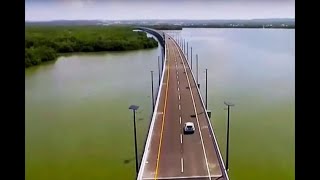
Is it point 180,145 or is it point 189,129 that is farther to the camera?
point 189,129

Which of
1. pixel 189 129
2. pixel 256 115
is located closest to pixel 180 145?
pixel 189 129

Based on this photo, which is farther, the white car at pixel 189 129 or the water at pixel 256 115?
the white car at pixel 189 129

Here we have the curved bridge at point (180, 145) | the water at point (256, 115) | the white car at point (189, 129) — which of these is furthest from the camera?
the white car at point (189, 129)

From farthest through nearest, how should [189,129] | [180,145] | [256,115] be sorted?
[256,115], [189,129], [180,145]

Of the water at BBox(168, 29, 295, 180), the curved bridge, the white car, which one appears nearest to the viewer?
the curved bridge

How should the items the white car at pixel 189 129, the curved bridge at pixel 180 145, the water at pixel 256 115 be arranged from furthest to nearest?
1. the white car at pixel 189 129
2. the water at pixel 256 115
3. the curved bridge at pixel 180 145

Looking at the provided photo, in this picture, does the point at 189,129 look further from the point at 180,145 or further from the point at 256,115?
the point at 256,115

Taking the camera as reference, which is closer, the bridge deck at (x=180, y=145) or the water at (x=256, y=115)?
the bridge deck at (x=180, y=145)

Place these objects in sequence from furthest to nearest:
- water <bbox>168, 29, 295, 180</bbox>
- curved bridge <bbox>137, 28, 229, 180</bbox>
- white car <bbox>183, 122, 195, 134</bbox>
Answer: white car <bbox>183, 122, 195, 134</bbox>, water <bbox>168, 29, 295, 180</bbox>, curved bridge <bbox>137, 28, 229, 180</bbox>
